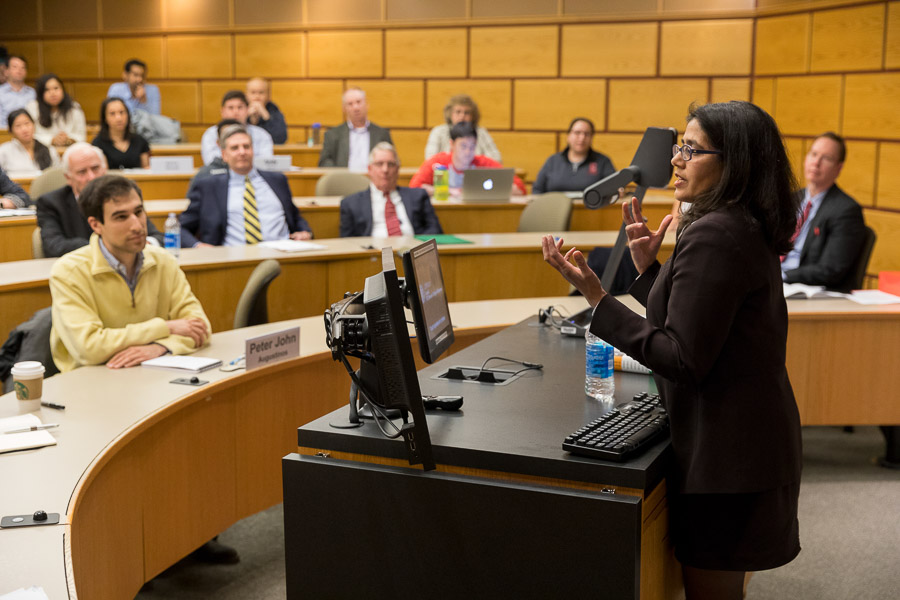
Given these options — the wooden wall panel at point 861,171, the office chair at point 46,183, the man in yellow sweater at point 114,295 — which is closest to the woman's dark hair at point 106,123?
the office chair at point 46,183

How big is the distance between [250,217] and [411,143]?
4.58 m

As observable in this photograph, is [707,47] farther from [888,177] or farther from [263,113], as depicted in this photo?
[263,113]

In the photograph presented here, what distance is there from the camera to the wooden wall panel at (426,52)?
30.5 ft

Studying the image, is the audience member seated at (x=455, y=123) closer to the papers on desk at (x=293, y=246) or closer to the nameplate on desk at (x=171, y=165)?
the nameplate on desk at (x=171, y=165)

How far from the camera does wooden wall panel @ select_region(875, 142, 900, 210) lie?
619 cm

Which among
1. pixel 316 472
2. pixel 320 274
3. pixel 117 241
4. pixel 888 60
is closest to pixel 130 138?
pixel 320 274

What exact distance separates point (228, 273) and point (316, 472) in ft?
8.58

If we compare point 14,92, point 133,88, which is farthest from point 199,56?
point 14,92

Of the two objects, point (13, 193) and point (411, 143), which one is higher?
point (411, 143)

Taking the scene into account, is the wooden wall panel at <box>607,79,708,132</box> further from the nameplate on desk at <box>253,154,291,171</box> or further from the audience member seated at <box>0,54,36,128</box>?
the audience member seated at <box>0,54,36,128</box>

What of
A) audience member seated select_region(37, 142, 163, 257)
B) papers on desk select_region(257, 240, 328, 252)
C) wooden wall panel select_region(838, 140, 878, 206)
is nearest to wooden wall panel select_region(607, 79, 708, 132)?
wooden wall panel select_region(838, 140, 878, 206)

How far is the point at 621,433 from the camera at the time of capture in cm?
182

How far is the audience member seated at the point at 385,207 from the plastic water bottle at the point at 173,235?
0.97m

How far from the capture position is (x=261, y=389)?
2.94 m
